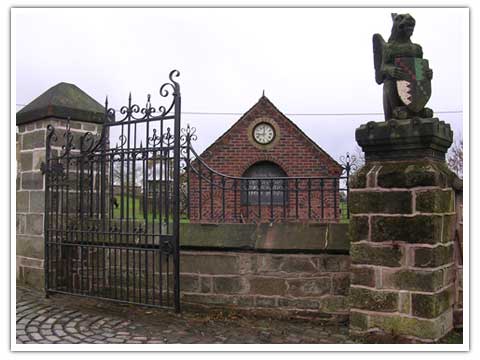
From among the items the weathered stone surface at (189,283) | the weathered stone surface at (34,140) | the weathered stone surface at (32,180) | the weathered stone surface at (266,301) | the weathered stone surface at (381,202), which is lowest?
the weathered stone surface at (266,301)

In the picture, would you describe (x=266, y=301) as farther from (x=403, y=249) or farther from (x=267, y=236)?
(x=403, y=249)

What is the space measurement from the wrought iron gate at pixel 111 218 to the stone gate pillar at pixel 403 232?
1.89 m

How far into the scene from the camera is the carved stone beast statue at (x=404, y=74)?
4.10m

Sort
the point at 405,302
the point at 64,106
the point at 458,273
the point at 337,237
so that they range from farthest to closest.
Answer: the point at 64,106, the point at 337,237, the point at 458,273, the point at 405,302

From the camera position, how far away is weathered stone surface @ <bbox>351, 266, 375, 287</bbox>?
13.4 ft

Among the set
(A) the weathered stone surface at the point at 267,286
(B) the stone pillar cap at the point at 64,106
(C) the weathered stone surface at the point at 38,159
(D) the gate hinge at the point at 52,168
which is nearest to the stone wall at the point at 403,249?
(A) the weathered stone surface at the point at 267,286

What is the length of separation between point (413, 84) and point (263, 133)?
38.6 feet

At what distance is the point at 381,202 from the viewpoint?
4.05 m

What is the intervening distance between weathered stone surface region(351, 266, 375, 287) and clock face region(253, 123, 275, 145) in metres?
11.8

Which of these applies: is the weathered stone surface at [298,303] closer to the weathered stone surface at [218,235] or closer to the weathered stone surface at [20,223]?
the weathered stone surface at [218,235]

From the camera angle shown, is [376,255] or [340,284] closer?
[376,255]

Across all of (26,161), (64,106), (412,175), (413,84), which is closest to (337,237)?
(412,175)

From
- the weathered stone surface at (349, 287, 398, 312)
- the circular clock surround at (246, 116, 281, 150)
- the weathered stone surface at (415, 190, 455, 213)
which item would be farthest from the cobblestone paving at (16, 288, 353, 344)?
the circular clock surround at (246, 116, 281, 150)
